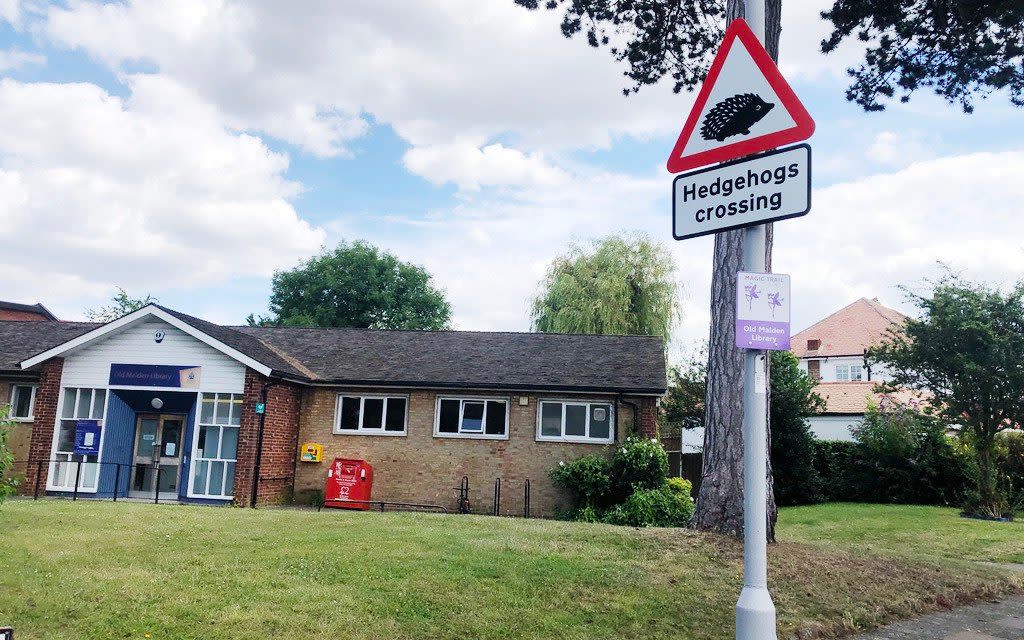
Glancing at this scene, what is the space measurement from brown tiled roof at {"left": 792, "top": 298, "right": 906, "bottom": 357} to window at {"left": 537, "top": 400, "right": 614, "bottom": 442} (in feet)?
112

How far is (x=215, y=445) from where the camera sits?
1862cm

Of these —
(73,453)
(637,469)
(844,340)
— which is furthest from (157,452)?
(844,340)

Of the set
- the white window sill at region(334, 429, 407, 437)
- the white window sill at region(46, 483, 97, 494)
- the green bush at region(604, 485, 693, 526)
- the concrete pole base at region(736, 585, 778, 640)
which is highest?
the white window sill at region(334, 429, 407, 437)

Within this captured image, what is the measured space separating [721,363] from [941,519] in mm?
13539

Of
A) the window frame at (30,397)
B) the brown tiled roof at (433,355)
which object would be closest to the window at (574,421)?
the brown tiled roof at (433,355)

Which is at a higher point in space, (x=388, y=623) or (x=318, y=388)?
(x=318, y=388)

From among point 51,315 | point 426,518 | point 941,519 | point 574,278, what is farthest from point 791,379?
point 51,315

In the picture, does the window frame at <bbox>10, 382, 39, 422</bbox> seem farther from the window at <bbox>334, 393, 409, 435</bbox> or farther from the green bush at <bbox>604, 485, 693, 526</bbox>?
the green bush at <bbox>604, 485, 693, 526</bbox>

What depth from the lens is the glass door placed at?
763 inches

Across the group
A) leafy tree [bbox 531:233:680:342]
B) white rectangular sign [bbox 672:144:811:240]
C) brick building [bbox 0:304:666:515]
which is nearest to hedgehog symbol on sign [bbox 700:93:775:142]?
white rectangular sign [bbox 672:144:811:240]

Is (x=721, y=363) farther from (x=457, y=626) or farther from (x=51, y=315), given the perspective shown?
(x=51, y=315)

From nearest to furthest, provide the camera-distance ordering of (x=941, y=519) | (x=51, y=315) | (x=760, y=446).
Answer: (x=760, y=446)
(x=941, y=519)
(x=51, y=315)

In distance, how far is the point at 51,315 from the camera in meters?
43.1

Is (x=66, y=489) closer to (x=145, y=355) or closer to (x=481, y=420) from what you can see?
(x=145, y=355)
